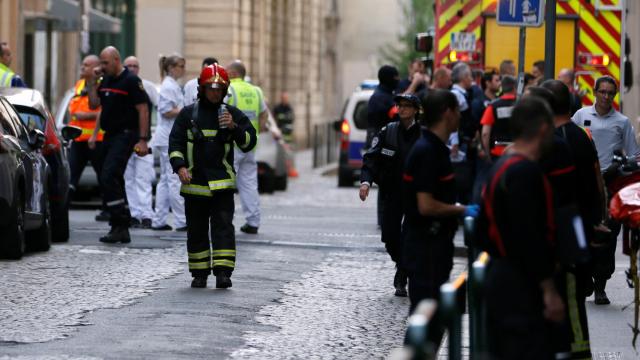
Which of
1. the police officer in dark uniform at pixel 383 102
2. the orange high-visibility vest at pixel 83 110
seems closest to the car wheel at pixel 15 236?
the police officer in dark uniform at pixel 383 102

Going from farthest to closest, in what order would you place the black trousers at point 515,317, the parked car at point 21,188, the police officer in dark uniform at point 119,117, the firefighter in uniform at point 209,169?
the police officer in dark uniform at point 119,117, the parked car at point 21,188, the firefighter in uniform at point 209,169, the black trousers at point 515,317

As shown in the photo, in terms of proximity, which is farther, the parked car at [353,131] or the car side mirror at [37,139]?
the parked car at [353,131]

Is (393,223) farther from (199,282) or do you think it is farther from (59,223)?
(59,223)

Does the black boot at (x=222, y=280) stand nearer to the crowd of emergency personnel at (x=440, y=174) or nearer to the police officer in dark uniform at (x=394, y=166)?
the crowd of emergency personnel at (x=440, y=174)

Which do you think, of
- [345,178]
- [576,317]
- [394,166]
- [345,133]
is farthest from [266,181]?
[576,317]

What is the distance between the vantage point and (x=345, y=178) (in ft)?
103

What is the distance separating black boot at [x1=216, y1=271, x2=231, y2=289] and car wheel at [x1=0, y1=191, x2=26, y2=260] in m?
2.32

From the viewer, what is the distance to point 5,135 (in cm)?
1496

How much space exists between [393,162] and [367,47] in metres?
69.7

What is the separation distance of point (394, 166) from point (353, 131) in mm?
18047

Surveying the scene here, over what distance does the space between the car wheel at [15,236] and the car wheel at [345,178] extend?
16803 mm

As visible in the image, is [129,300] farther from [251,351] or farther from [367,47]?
[367,47]

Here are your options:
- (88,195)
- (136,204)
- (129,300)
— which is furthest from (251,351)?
(88,195)

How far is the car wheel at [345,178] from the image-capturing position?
31.3 m
